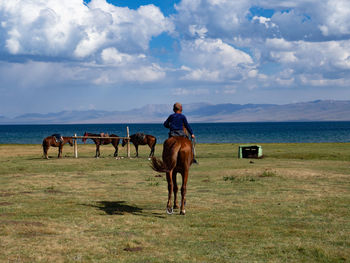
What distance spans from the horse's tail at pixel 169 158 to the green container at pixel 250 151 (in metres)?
21.4

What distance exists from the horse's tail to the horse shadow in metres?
1.30

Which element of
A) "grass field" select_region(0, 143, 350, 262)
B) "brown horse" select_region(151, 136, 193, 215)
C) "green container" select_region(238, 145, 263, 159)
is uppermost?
"brown horse" select_region(151, 136, 193, 215)

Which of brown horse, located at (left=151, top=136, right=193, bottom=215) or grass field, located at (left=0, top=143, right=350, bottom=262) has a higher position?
brown horse, located at (left=151, top=136, right=193, bottom=215)

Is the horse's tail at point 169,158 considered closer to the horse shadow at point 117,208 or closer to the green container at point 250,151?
the horse shadow at point 117,208

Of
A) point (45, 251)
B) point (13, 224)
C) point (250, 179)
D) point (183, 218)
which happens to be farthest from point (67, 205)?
point (250, 179)

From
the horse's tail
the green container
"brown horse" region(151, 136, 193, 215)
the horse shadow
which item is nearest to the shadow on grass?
the horse shadow

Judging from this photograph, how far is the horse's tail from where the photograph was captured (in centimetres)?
1081

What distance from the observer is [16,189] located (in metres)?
15.1

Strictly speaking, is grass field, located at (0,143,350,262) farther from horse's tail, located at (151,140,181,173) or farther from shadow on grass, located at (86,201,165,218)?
horse's tail, located at (151,140,181,173)

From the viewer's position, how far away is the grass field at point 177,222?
7246mm

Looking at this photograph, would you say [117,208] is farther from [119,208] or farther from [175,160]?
[175,160]

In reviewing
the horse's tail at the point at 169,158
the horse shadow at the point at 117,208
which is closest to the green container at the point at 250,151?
the horse shadow at the point at 117,208

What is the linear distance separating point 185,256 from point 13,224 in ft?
13.5

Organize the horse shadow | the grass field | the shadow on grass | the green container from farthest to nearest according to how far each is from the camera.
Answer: the green container < the horse shadow < the shadow on grass < the grass field
